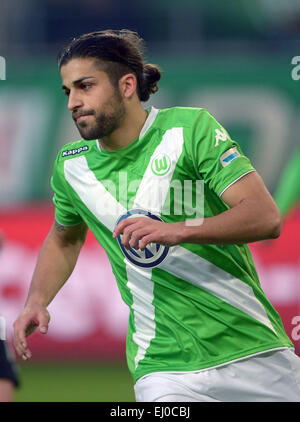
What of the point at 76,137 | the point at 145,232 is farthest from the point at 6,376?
the point at 76,137

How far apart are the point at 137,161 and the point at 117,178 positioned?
0.41 feet

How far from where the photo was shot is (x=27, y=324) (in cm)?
366

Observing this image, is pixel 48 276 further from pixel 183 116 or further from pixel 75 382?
pixel 75 382

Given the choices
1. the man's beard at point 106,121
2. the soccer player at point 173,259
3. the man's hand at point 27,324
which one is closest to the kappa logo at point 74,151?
the soccer player at point 173,259

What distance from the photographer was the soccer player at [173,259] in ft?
11.4

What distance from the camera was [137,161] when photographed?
3646mm

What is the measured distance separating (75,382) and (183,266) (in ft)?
14.1

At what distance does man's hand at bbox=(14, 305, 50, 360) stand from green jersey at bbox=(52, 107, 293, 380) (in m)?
0.42

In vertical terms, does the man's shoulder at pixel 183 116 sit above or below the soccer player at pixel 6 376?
above

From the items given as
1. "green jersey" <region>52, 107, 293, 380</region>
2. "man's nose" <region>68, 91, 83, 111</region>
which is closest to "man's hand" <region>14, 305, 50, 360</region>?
"green jersey" <region>52, 107, 293, 380</region>

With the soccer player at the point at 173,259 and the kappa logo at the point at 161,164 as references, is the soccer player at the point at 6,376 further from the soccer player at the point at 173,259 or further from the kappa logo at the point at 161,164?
the kappa logo at the point at 161,164

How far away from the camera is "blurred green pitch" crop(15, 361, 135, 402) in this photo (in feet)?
22.9

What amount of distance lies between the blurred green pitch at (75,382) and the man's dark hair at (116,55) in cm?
367

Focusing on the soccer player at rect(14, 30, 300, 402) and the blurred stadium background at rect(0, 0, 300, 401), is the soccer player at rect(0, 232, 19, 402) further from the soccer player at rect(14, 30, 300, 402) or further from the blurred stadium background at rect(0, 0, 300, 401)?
the blurred stadium background at rect(0, 0, 300, 401)
